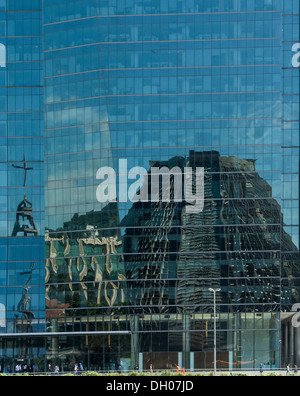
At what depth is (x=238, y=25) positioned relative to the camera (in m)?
81.1

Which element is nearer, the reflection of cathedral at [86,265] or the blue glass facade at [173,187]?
the blue glass facade at [173,187]

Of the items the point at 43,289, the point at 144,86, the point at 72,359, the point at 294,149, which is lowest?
the point at 72,359

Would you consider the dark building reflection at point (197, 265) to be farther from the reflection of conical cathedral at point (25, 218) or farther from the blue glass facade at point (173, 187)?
the reflection of conical cathedral at point (25, 218)

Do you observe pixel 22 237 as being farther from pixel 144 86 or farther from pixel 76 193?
pixel 144 86

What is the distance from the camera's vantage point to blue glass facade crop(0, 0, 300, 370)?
3150 inches

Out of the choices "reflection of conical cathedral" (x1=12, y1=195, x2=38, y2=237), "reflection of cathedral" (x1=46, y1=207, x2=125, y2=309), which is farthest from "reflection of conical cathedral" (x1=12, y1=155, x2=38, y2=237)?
"reflection of cathedral" (x1=46, y1=207, x2=125, y2=309)

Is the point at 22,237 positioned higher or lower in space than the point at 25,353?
higher

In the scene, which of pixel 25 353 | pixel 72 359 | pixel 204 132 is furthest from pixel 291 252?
pixel 25 353

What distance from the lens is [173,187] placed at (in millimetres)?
80000

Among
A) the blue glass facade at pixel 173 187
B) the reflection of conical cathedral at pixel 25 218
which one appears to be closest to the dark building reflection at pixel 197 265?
the blue glass facade at pixel 173 187

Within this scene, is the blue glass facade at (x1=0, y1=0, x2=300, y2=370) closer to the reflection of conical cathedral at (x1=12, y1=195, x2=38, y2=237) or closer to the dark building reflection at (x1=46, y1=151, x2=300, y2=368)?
the dark building reflection at (x1=46, y1=151, x2=300, y2=368)

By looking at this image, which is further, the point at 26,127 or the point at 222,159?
the point at 26,127

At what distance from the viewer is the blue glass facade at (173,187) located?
8000 centimetres

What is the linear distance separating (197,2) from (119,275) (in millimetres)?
33916
